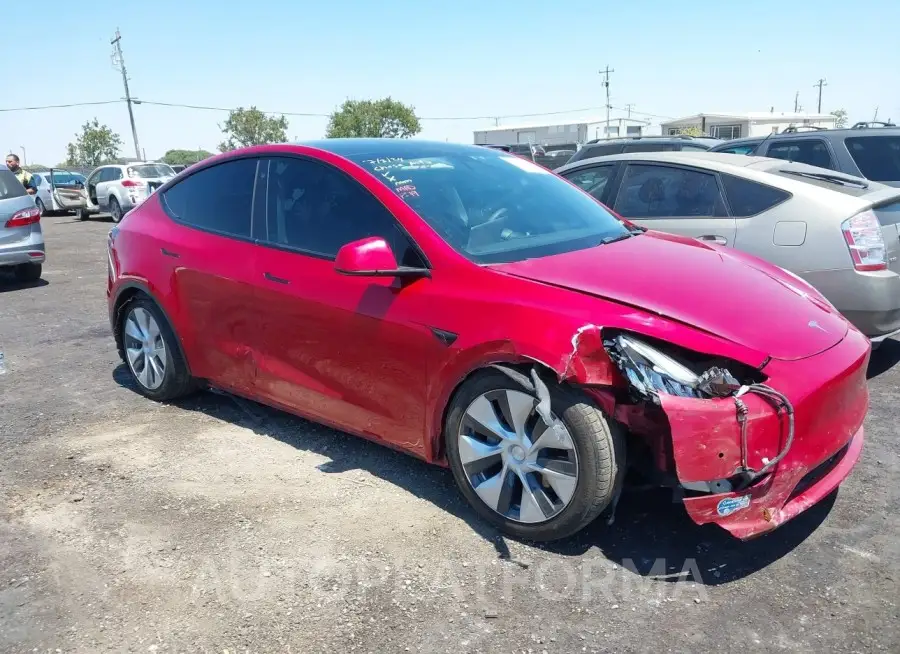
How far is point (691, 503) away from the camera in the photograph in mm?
2707

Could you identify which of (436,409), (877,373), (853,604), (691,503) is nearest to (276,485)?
(436,409)

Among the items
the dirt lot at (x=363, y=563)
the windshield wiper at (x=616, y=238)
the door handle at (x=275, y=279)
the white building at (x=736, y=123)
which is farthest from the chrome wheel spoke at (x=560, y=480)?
the white building at (x=736, y=123)

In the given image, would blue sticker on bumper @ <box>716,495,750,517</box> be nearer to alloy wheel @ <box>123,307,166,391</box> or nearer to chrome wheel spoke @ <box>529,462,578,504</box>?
chrome wheel spoke @ <box>529,462,578,504</box>

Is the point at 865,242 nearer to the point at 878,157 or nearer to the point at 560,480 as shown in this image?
the point at 560,480

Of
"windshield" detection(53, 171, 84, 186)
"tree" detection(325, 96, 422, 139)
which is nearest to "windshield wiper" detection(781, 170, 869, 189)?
"windshield" detection(53, 171, 84, 186)

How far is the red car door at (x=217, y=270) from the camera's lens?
13.3 feet

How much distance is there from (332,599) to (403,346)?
109cm

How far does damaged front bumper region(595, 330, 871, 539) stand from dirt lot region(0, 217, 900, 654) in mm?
301

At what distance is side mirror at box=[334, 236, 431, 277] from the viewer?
321 cm

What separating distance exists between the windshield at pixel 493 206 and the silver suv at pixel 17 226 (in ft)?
24.2

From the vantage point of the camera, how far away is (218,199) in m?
4.36

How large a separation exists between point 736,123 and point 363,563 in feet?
212

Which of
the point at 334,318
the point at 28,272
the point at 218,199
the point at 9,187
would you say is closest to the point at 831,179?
the point at 334,318

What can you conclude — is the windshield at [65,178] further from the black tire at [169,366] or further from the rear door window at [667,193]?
the rear door window at [667,193]
